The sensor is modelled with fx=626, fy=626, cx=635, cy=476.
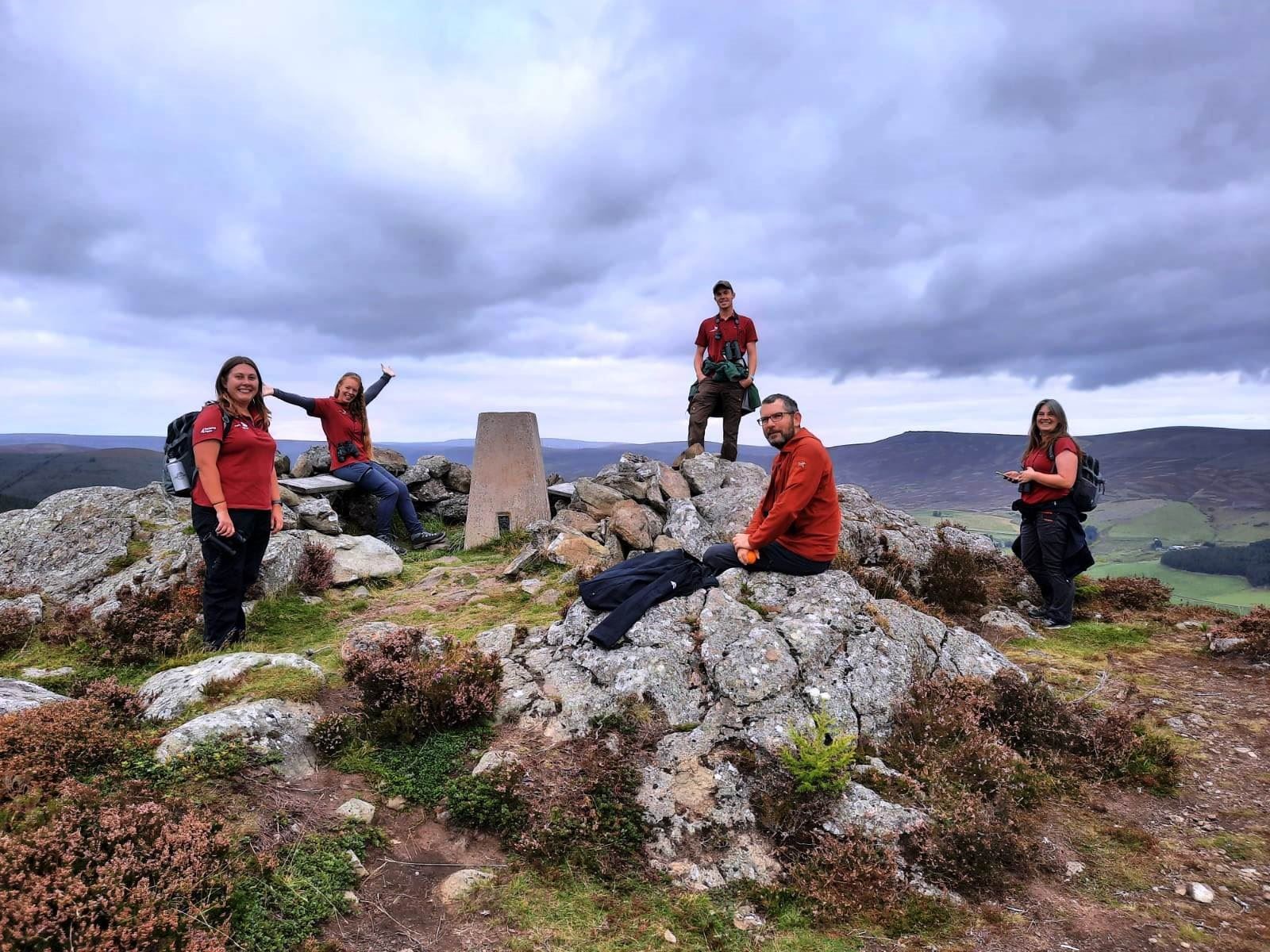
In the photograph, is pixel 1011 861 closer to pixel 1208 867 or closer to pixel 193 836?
pixel 1208 867

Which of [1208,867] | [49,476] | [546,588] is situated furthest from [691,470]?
[49,476]

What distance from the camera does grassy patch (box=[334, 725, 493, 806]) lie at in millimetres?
5465

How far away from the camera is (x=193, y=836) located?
13.4 ft

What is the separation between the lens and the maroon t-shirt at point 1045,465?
977cm

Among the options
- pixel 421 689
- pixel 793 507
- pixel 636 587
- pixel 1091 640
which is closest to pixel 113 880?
pixel 421 689

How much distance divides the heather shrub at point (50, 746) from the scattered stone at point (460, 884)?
281 centimetres

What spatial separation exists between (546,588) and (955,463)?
164766 millimetres

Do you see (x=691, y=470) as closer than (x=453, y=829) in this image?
No

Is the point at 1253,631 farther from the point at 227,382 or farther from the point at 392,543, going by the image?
the point at 392,543

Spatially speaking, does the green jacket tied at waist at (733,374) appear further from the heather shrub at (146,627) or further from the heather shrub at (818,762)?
the heather shrub at (146,627)

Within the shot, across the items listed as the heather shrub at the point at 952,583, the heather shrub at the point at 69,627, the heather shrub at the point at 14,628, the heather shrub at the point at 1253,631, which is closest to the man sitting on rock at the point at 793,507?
the heather shrub at the point at 952,583

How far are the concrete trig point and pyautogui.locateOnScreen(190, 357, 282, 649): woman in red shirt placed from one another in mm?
6641

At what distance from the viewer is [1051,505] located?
1006 centimetres

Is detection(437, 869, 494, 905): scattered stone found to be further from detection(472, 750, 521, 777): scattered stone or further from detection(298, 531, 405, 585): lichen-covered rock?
detection(298, 531, 405, 585): lichen-covered rock
